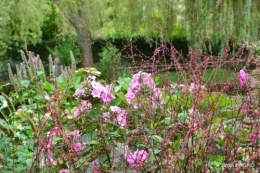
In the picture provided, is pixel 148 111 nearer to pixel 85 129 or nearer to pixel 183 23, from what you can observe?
pixel 85 129

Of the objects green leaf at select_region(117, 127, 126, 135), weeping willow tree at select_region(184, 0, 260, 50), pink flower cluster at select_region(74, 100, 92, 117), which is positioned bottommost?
green leaf at select_region(117, 127, 126, 135)

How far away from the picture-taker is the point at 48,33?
1845cm

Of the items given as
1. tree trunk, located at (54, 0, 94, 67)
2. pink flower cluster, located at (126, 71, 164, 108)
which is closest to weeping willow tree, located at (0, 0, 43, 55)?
tree trunk, located at (54, 0, 94, 67)

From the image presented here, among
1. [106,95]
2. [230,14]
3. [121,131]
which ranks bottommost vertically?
[121,131]

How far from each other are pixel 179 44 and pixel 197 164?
646 inches

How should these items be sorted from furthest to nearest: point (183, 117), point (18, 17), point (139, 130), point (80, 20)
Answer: point (18, 17)
point (80, 20)
point (183, 117)
point (139, 130)

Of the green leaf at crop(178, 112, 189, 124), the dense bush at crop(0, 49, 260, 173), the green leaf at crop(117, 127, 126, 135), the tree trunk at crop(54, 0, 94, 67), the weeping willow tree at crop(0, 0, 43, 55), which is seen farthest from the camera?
the tree trunk at crop(54, 0, 94, 67)

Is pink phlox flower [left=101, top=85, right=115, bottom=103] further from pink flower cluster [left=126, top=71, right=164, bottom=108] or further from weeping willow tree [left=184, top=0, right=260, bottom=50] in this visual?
weeping willow tree [left=184, top=0, right=260, bottom=50]

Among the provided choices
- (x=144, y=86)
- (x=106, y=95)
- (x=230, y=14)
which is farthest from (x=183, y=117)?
(x=230, y=14)

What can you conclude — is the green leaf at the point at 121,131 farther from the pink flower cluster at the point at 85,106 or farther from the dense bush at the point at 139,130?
the pink flower cluster at the point at 85,106

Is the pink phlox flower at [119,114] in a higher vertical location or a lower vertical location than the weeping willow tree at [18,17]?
lower

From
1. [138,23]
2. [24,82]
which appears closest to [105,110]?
[24,82]

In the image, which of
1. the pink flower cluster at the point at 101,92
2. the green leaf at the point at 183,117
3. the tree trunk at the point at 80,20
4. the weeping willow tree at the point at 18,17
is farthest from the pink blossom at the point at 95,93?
the weeping willow tree at the point at 18,17

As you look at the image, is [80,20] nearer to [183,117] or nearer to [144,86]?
[144,86]
